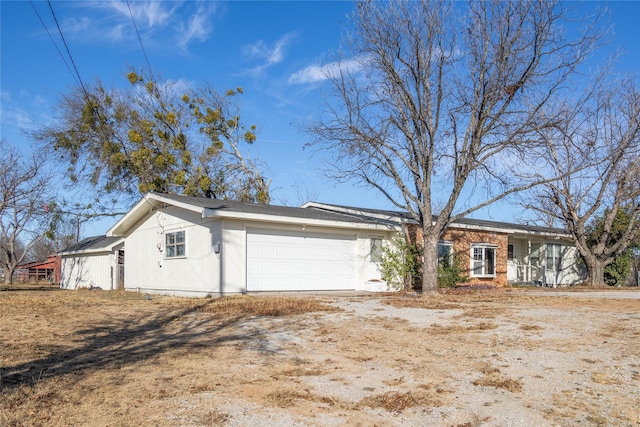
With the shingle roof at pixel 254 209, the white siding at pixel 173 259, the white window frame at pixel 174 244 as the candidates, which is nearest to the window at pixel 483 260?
the shingle roof at pixel 254 209

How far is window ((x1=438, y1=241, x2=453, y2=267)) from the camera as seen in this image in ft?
69.5

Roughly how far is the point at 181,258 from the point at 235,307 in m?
5.99

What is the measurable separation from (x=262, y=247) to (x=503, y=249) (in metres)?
12.6

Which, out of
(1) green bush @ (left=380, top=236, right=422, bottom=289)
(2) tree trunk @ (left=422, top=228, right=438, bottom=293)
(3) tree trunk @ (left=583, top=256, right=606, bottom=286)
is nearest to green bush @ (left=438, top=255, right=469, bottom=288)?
(1) green bush @ (left=380, top=236, right=422, bottom=289)

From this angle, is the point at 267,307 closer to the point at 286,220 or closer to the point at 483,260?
the point at 286,220

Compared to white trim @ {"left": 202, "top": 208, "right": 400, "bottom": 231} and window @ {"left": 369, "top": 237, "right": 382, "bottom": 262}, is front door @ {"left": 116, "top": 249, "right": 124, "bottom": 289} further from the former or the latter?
window @ {"left": 369, "top": 237, "right": 382, "bottom": 262}

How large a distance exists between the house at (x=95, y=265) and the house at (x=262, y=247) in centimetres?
9

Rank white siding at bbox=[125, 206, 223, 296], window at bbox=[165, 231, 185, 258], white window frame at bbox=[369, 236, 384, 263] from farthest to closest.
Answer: white window frame at bbox=[369, 236, 384, 263] → window at bbox=[165, 231, 185, 258] → white siding at bbox=[125, 206, 223, 296]

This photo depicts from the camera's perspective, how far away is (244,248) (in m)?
15.9

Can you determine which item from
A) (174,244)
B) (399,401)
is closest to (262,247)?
(174,244)

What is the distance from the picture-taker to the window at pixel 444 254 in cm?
2119

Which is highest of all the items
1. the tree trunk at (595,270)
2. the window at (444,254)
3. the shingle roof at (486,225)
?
the shingle roof at (486,225)

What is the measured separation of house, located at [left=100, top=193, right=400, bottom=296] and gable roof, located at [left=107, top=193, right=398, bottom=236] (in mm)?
31

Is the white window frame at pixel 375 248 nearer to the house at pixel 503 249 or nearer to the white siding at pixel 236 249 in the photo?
the house at pixel 503 249
